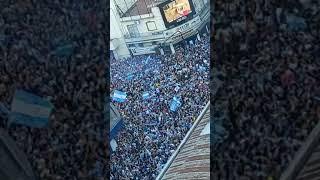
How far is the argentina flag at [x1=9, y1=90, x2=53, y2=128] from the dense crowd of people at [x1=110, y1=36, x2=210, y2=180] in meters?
0.49

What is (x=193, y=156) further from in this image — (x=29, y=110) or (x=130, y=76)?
(x=29, y=110)

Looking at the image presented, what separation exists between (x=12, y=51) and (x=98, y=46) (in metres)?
0.30

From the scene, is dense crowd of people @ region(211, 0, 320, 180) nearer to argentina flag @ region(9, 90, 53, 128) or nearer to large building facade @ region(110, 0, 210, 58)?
large building facade @ region(110, 0, 210, 58)

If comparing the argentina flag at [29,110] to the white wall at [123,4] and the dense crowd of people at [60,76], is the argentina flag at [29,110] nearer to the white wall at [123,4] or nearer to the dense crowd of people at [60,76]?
the dense crowd of people at [60,76]

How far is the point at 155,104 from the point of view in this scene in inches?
104

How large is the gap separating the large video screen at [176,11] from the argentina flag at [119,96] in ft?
1.19

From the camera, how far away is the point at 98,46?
6.55ft

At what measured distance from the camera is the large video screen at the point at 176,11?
101 inches

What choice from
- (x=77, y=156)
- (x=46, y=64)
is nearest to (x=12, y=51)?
(x=46, y=64)

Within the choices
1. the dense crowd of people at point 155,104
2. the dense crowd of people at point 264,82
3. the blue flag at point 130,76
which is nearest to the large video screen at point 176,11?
the dense crowd of people at point 155,104

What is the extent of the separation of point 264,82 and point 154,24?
788mm

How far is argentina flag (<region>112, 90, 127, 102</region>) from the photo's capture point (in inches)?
99.1

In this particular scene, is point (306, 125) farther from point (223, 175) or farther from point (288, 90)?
point (223, 175)

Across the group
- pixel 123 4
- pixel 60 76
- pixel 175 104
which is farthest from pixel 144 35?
pixel 60 76
